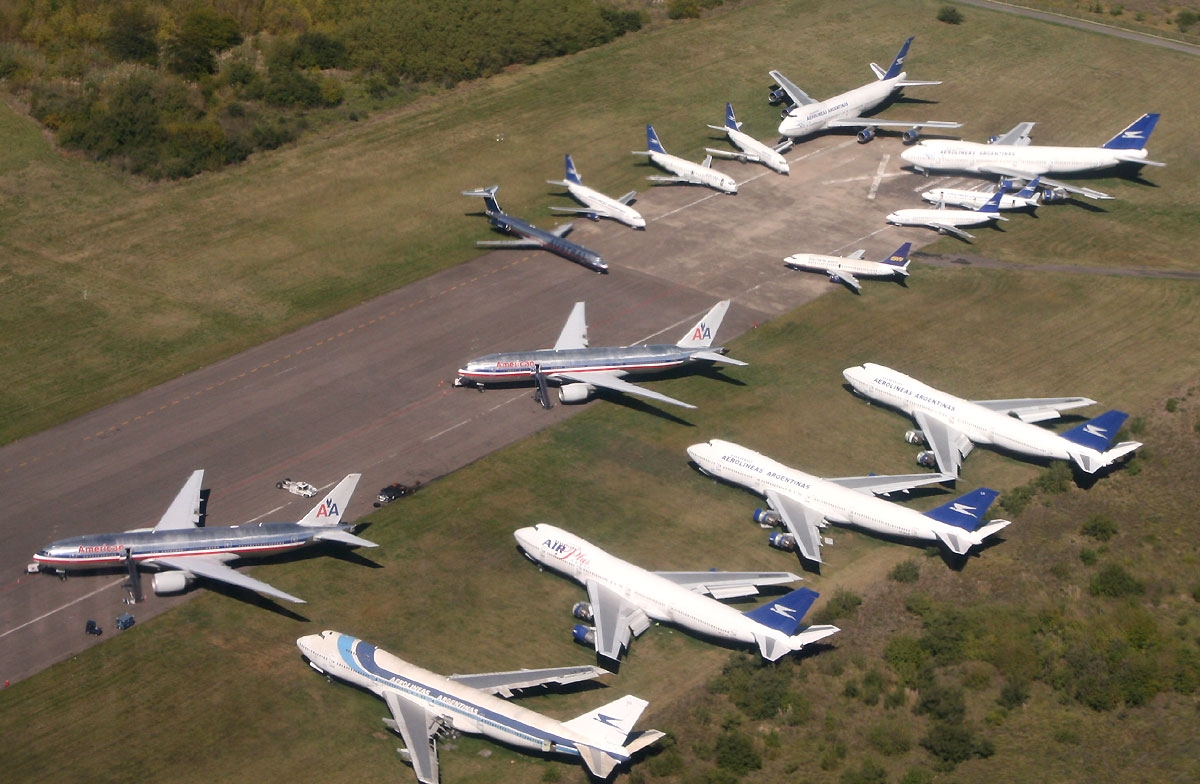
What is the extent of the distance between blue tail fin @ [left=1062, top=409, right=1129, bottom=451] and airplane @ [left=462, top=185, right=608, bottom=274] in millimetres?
49490

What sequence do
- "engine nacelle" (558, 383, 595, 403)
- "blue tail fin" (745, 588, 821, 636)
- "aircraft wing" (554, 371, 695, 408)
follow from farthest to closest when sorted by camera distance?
"engine nacelle" (558, 383, 595, 403) → "aircraft wing" (554, 371, 695, 408) → "blue tail fin" (745, 588, 821, 636)

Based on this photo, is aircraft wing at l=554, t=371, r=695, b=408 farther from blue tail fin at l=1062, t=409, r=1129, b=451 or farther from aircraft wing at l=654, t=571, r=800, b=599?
blue tail fin at l=1062, t=409, r=1129, b=451

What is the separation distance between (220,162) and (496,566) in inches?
3078

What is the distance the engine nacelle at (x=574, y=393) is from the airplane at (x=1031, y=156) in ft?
201

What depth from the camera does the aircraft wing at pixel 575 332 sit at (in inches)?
4496

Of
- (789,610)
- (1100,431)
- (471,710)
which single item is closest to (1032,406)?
(1100,431)

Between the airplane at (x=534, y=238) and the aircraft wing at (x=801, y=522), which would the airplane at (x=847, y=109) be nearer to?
the airplane at (x=534, y=238)

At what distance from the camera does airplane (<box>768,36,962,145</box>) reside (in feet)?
511

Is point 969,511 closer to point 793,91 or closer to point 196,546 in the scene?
point 196,546

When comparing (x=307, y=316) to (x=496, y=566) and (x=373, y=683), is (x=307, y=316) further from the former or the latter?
(x=373, y=683)

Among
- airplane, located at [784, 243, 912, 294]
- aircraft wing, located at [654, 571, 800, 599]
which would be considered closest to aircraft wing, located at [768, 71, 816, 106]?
airplane, located at [784, 243, 912, 294]

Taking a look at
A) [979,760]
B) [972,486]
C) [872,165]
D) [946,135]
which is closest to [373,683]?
[979,760]

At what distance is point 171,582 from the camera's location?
8744 cm

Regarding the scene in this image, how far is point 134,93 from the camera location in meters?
155
